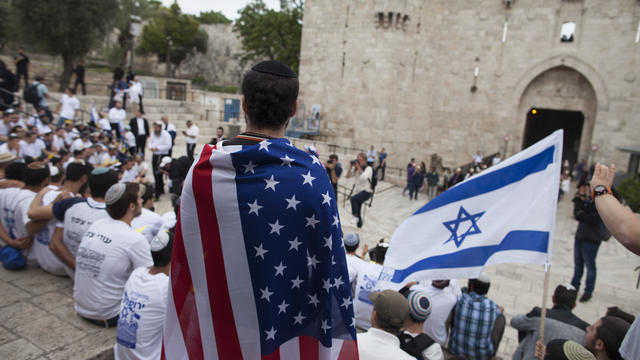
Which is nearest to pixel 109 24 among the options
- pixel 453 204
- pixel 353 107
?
pixel 353 107

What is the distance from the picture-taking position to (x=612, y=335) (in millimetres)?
2402

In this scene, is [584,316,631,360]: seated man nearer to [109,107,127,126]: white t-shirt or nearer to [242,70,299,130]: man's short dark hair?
[242,70,299,130]: man's short dark hair

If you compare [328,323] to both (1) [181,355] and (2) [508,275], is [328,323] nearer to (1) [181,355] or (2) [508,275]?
(1) [181,355]

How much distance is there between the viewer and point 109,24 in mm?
22125

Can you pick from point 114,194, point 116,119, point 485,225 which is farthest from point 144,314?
point 116,119

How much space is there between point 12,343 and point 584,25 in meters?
24.0

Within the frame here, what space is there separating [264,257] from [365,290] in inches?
103

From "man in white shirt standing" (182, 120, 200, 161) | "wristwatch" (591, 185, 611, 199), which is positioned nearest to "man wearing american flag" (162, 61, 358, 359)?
"wristwatch" (591, 185, 611, 199)

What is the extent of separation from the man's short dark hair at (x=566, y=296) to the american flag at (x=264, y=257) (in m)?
3.06

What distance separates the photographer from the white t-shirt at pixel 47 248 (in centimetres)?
375

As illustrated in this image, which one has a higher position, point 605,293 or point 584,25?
point 584,25

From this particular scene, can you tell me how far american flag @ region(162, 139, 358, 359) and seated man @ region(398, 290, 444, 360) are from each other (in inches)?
48.0

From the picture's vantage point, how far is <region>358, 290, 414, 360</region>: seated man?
2281 mm

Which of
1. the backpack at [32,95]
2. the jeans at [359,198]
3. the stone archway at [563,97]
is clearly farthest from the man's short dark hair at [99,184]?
the stone archway at [563,97]
